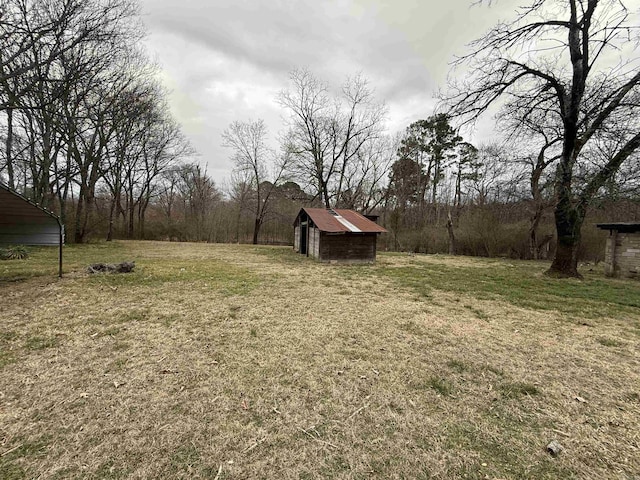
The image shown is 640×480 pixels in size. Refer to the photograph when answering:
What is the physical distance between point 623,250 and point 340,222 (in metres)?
10.4

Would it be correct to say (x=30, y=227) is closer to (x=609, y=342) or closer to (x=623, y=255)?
(x=609, y=342)

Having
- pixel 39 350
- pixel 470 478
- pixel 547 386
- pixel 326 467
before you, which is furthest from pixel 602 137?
pixel 39 350

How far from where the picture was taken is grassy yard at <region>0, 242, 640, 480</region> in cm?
173

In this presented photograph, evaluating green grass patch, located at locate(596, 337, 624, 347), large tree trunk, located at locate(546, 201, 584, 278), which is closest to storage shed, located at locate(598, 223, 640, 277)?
large tree trunk, located at locate(546, 201, 584, 278)

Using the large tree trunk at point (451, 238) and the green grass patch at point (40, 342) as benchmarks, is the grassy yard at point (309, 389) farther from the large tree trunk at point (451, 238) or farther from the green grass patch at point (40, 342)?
the large tree trunk at point (451, 238)

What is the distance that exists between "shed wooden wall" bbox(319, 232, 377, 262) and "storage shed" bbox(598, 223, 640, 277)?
848cm

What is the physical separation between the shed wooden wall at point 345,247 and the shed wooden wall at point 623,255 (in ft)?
28.0

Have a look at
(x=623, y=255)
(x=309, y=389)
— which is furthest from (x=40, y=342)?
(x=623, y=255)

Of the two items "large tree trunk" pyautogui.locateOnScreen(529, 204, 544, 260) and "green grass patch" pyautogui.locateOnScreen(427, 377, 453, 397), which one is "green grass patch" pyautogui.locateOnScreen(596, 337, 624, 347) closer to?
"green grass patch" pyautogui.locateOnScreen(427, 377, 453, 397)

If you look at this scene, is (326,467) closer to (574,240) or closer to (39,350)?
(39,350)

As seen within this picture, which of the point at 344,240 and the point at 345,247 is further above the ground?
the point at 344,240

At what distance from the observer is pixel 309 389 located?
2523 mm

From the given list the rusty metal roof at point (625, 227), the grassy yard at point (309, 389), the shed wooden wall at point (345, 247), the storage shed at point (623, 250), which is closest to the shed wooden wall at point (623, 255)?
the storage shed at point (623, 250)

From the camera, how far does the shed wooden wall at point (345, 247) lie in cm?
1156
